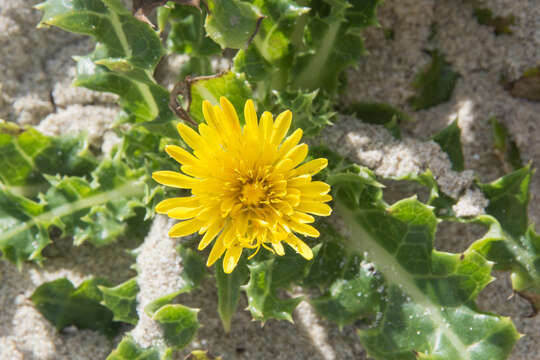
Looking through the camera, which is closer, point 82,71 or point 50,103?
point 82,71

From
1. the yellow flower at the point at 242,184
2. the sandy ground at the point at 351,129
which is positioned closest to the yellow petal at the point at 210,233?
the yellow flower at the point at 242,184

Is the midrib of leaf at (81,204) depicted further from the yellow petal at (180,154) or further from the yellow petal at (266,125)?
the yellow petal at (266,125)

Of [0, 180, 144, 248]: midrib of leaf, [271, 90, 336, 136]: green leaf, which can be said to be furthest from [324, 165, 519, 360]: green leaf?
[0, 180, 144, 248]: midrib of leaf

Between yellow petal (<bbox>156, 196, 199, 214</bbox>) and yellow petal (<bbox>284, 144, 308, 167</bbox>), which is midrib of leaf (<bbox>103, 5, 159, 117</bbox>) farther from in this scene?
yellow petal (<bbox>284, 144, 308, 167</bbox>)

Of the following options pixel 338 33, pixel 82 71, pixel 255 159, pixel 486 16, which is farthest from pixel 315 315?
pixel 486 16

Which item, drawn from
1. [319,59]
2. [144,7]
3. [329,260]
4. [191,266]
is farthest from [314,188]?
[144,7]

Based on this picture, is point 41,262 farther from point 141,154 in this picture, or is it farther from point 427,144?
point 427,144
